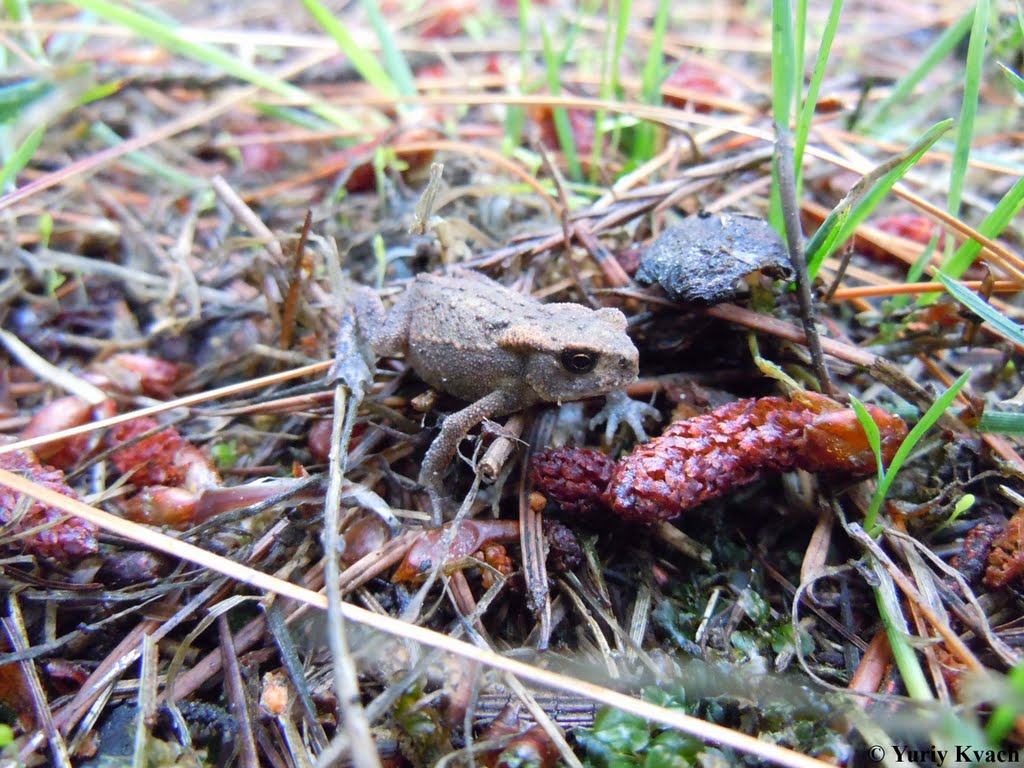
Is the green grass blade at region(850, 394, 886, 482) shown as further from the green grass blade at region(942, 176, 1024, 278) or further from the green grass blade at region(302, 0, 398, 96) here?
the green grass blade at region(302, 0, 398, 96)

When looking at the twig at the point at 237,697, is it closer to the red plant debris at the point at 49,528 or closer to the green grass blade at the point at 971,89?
the red plant debris at the point at 49,528

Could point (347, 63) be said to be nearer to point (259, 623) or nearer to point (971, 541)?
point (259, 623)

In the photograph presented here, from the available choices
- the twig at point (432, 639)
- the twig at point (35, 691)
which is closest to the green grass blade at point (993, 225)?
the twig at point (432, 639)

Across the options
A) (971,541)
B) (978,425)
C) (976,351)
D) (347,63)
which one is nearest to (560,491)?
(971,541)

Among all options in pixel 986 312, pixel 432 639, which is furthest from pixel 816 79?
pixel 432 639

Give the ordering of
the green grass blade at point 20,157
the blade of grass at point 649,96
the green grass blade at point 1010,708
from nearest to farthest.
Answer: the green grass blade at point 1010,708, the green grass blade at point 20,157, the blade of grass at point 649,96

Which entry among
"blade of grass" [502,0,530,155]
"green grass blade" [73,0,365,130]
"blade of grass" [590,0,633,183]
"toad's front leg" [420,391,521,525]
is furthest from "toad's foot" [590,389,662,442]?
"green grass blade" [73,0,365,130]
